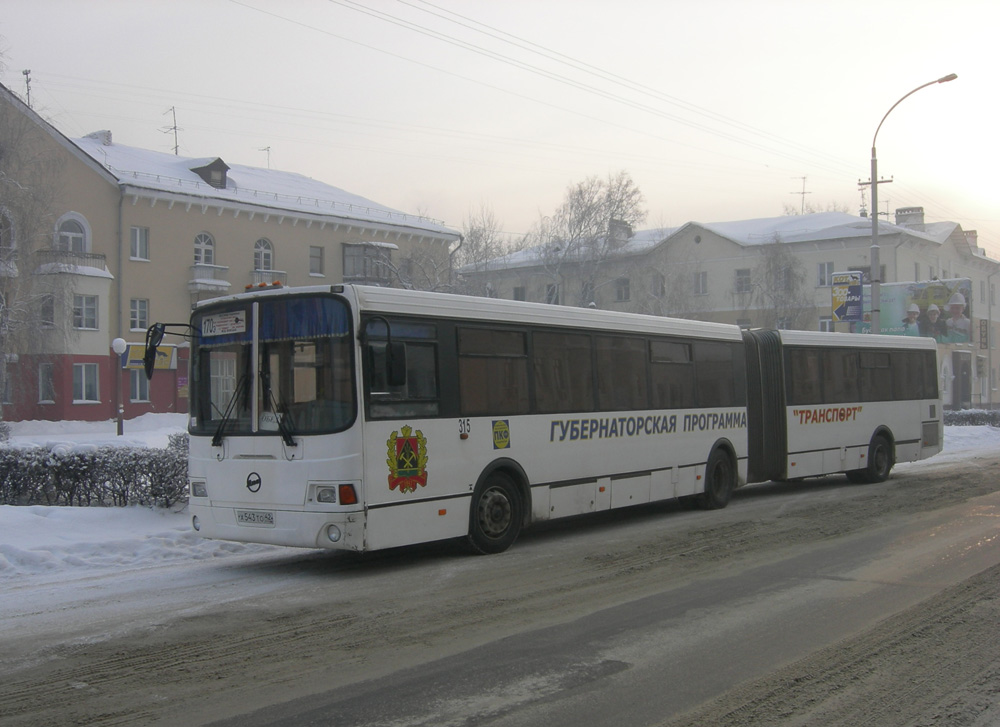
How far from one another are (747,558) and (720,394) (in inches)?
203

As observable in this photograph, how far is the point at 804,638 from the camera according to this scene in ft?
22.7

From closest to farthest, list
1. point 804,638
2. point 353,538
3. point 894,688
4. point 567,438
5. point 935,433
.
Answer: point 894,688 → point 804,638 → point 353,538 → point 567,438 → point 935,433

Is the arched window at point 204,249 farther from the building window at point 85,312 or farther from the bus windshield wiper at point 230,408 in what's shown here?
the bus windshield wiper at point 230,408

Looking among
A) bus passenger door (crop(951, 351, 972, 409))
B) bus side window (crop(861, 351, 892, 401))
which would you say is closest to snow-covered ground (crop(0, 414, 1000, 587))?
bus side window (crop(861, 351, 892, 401))

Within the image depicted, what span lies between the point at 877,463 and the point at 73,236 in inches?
1458

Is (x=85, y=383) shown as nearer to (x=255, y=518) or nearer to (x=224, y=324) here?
(x=224, y=324)

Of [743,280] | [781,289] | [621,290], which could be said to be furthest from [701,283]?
[781,289]

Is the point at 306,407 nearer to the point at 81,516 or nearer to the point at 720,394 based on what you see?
the point at 81,516

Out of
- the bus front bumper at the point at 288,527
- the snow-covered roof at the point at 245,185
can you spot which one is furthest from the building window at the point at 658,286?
the bus front bumper at the point at 288,527

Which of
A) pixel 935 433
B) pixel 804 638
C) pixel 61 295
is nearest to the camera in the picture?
pixel 804 638

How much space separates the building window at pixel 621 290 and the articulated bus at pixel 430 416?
47672 millimetres

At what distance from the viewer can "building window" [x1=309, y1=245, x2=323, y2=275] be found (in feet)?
170

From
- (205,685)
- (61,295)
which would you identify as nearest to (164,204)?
(61,295)

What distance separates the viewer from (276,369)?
9.65m
